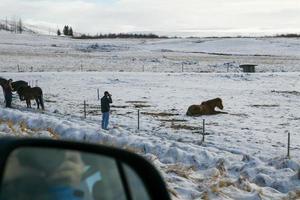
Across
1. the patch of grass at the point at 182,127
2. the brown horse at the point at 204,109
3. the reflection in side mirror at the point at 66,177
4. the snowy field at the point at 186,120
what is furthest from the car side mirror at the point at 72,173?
the brown horse at the point at 204,109

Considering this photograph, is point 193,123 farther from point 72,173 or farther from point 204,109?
point 72,173

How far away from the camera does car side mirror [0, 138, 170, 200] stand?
7.27 ft

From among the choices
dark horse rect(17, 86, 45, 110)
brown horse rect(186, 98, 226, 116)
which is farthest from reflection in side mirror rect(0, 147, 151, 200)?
dark horse rect(17, 86, 45, 110)

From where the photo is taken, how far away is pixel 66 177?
2461 mm

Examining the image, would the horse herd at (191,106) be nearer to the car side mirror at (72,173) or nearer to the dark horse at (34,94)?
the dark horse at (34,94)

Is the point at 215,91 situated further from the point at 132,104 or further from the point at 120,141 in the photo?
the point at 120,141

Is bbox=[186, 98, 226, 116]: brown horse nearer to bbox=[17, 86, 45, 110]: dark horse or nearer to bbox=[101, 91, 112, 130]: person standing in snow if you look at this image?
bbox=[101, 91, 112, 130]: person standing in snow

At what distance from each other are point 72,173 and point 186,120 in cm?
2195

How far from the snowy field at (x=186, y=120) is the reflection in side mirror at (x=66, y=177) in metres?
5.14

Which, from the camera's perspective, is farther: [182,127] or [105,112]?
[182,127]

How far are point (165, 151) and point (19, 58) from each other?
52.5 meters

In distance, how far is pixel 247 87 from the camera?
1646 inches

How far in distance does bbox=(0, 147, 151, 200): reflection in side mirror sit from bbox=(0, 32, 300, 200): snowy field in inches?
203

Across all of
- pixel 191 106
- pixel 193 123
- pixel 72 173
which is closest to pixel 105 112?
pixel 193 123
